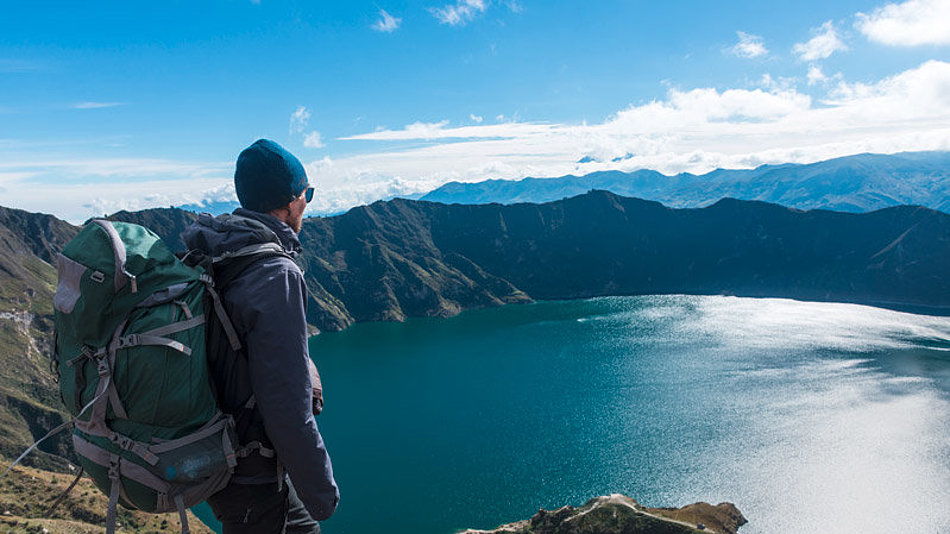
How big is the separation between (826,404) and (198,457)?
135 meters

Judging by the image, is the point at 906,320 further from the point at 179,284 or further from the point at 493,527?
the point at 179,284

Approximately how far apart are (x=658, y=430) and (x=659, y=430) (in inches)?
7.7

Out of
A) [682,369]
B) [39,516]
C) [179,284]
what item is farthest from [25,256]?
[179,284]

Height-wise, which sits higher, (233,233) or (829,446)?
(233,233)

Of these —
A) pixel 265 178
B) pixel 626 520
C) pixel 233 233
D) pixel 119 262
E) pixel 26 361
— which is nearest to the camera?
pixel 119 262

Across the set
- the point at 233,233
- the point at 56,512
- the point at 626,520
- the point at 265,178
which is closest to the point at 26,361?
the point at 56,512

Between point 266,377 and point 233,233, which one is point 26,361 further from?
point 266,377

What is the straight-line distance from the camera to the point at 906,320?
639 ft

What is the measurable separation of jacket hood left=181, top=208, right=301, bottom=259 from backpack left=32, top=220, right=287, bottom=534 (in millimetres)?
170

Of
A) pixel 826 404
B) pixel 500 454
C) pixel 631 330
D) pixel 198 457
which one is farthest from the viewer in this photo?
pixel 631 330

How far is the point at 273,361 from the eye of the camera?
3602 mm

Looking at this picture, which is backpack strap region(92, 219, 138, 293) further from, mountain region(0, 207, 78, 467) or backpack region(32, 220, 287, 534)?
mountain region(0, 207, 78, 467)

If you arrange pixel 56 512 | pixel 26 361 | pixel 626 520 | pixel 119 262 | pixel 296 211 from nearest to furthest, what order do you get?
pixel 119 262, pixel 296 211, pixel 56 512, pixel 626 520, pixel 26 361

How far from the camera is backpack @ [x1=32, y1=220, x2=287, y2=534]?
10.8 ft
